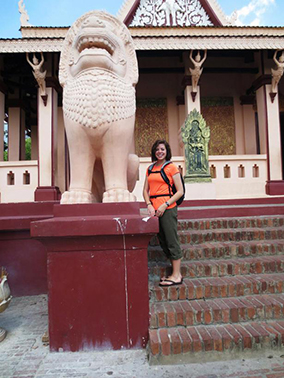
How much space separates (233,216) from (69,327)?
8.30ft

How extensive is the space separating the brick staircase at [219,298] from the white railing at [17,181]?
13.4 feet

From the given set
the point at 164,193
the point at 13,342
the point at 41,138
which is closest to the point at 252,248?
the point at 164,193

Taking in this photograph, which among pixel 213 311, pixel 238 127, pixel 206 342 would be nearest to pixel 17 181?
pixel 213 311

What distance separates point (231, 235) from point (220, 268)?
64cm

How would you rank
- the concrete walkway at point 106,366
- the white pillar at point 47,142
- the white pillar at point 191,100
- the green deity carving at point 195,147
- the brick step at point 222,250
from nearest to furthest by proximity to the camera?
1. the concrete walkway at point 106,366
2. the brick step at point 222,250
3. the green deity carving at point 195,147
4. the white pillar at point 47,142
5. the white pillar at point 191,100

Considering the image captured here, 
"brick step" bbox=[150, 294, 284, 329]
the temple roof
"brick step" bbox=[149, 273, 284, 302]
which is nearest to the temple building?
the temple roof

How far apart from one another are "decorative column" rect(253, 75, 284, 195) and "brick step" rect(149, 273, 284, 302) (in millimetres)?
4224

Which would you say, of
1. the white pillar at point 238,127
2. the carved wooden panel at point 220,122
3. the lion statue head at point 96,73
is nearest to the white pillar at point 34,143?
the carved wooden panel at point 220,122

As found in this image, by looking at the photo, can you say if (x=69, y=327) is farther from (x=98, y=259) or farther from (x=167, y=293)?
(x=167, y=293)

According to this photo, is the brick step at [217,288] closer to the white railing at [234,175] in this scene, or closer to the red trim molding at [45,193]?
the white railing at [234,175]

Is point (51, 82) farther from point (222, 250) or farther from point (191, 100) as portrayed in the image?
point (222, 250)

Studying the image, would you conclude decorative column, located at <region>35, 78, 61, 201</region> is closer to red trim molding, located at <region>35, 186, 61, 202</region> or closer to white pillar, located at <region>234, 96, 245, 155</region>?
red trim molding, located at <region>35, 186, 61, 202</region>

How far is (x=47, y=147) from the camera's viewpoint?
579 centimetres

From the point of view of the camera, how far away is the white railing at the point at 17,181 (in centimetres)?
566
